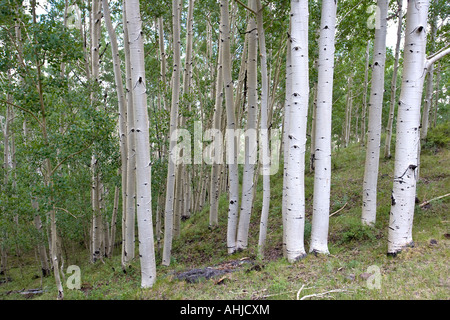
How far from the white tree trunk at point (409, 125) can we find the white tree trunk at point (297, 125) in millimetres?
1399

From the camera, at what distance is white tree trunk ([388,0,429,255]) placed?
3955mm

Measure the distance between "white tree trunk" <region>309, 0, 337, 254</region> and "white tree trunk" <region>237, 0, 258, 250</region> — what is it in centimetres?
202

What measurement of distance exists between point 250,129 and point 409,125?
3.33m

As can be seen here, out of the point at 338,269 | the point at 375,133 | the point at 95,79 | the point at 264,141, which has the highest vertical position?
the point at 95,79

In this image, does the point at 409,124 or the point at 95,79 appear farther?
the point at 95,79

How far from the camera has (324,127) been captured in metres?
4.36

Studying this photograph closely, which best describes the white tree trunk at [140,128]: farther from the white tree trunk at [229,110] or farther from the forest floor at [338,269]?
the white tree trunk at [229,110]

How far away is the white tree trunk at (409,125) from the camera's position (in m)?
3.96

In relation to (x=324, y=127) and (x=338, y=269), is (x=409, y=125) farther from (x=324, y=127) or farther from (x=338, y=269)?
(x=338, y=269)

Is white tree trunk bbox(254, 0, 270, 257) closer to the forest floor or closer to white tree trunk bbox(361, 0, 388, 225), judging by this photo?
the forest floor

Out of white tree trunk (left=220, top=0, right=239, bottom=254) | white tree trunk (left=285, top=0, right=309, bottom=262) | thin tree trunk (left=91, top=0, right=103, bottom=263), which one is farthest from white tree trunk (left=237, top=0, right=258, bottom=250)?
thin tree trunk (left=91, top=0, right=103, bottom=263)

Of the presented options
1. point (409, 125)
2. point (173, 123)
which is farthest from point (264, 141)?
point (409, 125)
